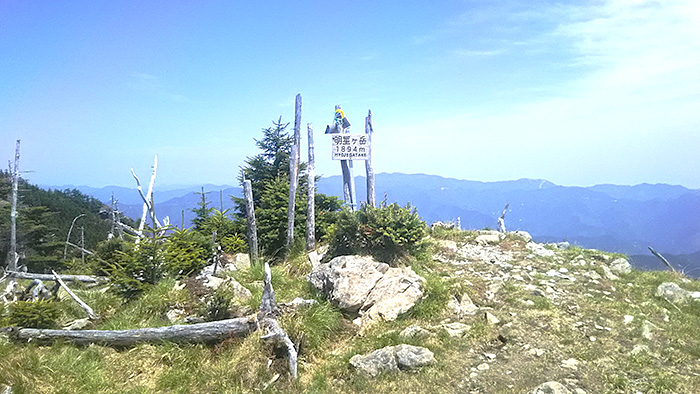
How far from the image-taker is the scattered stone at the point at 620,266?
9.91 meters

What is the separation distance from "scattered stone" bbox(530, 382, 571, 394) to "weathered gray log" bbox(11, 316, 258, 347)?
4.36 m

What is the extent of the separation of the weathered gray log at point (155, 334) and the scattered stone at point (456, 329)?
344 centimetres

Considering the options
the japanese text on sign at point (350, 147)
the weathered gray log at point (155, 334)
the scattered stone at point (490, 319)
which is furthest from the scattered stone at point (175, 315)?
the japanese text on sign at point (350, 147)

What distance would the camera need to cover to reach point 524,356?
5688 millimetres

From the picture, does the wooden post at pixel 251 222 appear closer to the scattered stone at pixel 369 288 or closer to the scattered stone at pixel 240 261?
the scattered stone at pixel 240 261

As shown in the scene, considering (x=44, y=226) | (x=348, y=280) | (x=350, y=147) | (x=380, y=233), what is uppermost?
(x=350, y=147)

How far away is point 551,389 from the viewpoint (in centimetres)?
464

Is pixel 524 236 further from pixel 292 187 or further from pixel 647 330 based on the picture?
pixel 292 187

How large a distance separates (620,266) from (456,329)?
6.77 meters

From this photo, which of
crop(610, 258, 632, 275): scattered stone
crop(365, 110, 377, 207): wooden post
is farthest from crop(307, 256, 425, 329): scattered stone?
crop(610, 258, 632, 275): scattered stone

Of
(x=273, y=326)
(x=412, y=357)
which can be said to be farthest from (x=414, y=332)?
(x=273, y=326)

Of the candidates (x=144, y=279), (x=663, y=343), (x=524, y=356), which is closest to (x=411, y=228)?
(x=524, y=356)

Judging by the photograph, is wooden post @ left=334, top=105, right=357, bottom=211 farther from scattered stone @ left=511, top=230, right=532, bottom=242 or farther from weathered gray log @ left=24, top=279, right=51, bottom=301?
weathered gray log @ left=24, top=279, right=51, bottom=301

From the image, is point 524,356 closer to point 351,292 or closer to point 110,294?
point 351,292
